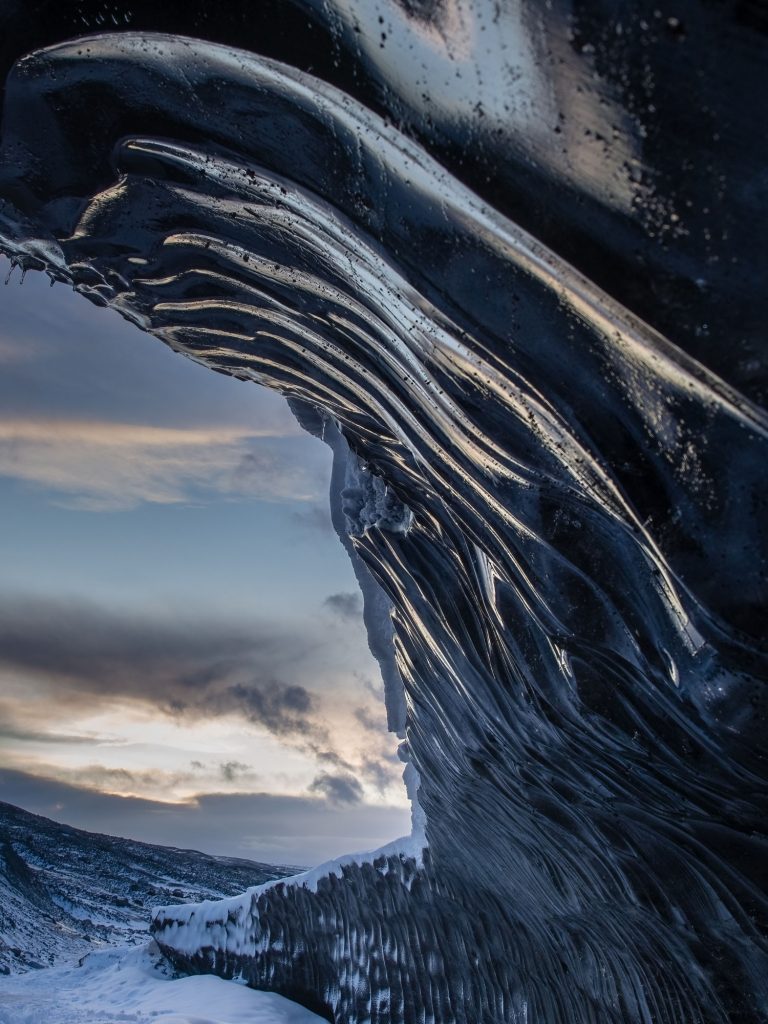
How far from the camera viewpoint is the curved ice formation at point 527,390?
188cm

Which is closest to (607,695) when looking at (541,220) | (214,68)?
(541,220)

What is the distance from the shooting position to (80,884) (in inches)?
503

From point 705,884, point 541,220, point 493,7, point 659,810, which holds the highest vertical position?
point 493,7

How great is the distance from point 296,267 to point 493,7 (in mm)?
1309

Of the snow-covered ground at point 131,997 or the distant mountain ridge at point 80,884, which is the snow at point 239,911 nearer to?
→ the snow-covered ground at point 131,997

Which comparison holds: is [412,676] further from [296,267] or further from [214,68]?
[214,68]

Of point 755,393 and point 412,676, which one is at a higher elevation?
point 412,676

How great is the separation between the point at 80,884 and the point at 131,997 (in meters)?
4.44

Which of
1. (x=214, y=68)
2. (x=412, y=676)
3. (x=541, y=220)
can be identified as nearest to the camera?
(x=541, y=220)

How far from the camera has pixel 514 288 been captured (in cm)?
212

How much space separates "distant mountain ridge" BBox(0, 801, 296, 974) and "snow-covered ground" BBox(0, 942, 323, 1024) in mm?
539

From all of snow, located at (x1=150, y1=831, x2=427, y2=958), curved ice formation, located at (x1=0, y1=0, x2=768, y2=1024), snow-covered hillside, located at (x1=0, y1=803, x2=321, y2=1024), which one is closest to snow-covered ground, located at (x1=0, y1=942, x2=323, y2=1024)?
snow-covered hillside, located at (x1=0, y1=803, x2=321, y2=1024)

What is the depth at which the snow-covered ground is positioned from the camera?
736 centimetres

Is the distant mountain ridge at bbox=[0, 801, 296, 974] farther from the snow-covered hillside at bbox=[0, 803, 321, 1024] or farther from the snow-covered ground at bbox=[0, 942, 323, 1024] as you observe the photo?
the snow-covered ground at bbox=[0, 942, 323, 1024]
